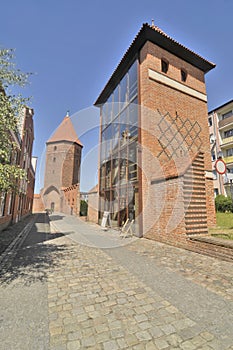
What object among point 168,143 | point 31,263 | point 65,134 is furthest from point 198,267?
point 65,134

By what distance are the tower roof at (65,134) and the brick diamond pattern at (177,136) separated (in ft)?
116

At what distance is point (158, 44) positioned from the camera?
416 inches

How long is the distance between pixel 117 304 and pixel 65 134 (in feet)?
148

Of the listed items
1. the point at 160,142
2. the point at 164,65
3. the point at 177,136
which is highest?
the point at 164,65

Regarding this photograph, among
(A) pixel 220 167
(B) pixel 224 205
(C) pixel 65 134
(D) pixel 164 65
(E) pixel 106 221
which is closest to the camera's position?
(A) pixel 220 167

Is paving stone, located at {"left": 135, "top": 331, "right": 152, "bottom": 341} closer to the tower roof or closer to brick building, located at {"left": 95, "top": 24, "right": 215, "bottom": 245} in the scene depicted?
brick building, located at {"left": 95, "top": 24, "right": 215, "bottom": 245}

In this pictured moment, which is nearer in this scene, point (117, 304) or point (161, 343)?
point (161, 343)

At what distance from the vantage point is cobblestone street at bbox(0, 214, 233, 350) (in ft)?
6.96

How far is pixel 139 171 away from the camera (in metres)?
9.75

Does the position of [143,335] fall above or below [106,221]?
below

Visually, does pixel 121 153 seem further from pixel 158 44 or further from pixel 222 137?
pixel 222 137

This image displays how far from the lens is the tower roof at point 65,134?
43812 millimetres

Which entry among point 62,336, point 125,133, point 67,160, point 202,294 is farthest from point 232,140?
point 67,160

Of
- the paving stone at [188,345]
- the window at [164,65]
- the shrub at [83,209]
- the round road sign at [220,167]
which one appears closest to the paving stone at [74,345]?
the paving stone at [188,345]
